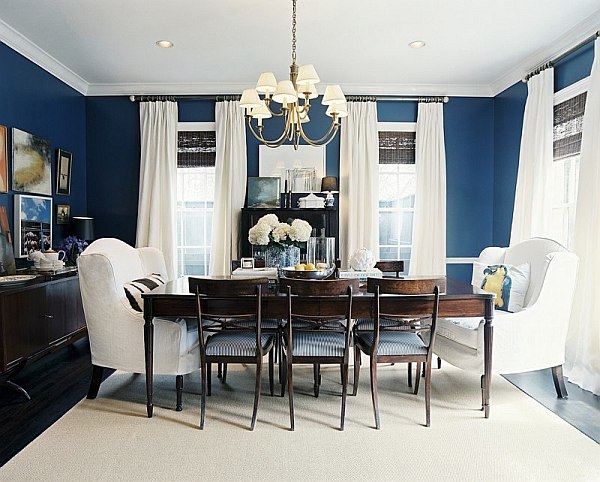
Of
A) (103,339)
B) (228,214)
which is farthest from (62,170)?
(103,339)

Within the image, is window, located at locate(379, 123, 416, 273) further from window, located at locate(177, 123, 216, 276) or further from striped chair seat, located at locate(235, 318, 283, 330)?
striped chair seat, located at locate(235, 318, 283, 330)

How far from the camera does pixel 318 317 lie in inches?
123

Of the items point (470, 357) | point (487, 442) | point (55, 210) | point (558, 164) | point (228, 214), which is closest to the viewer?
point (487, 442)

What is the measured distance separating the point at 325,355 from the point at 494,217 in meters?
4.01

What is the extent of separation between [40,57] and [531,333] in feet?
16.1

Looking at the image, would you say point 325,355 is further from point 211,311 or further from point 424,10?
point 424,10

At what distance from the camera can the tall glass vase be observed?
3744mm

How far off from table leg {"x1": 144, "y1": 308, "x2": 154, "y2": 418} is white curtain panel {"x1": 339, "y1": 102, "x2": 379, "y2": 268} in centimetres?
330

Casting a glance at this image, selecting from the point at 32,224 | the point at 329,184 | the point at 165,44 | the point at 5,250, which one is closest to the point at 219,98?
the point at 165,44

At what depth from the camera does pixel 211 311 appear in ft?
10.4

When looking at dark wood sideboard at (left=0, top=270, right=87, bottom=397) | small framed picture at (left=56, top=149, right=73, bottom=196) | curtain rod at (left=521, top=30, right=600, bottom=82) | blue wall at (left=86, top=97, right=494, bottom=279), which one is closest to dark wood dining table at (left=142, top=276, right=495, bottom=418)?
dark wood sideboard at (left=0, top=270, right=87, bottom=397)

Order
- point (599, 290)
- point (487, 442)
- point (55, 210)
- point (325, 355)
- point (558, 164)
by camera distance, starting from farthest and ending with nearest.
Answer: point (55, 210) < point (558, 164) < point (599, 290) < point (325, 355) < point (487, 442)

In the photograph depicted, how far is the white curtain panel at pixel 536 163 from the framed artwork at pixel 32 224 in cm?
465

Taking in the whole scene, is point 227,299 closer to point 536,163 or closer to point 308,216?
point 308,216
